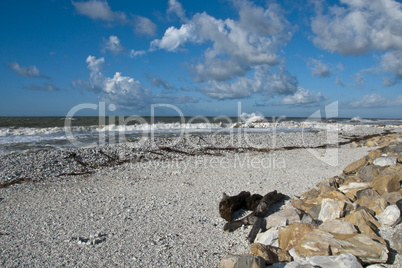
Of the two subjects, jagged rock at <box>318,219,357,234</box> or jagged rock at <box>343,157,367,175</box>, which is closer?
jagged rock at <box>318,219,357,234</box>

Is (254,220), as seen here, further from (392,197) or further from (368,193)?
(392,197)

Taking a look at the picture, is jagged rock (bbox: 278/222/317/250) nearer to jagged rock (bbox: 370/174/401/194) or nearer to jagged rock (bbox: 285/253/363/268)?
jagged rock (bbox: 285/253/363/268)

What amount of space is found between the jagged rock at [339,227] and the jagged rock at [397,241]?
0.39 metres

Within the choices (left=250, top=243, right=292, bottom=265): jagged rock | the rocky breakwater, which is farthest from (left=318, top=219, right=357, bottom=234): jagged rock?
(left=250, top=243, right=292, bottom=265): jagged rock

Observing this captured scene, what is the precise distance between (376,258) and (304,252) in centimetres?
69

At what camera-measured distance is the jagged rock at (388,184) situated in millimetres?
4273

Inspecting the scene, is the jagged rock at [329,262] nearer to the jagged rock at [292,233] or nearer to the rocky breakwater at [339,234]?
the rocky breakwater at [339,234]

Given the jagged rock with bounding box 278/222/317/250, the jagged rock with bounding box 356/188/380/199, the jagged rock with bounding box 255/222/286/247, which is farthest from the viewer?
the jagged rock with bounding box 356/188/380/199

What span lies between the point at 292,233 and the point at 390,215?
1.26 m

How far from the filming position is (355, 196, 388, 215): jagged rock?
370 cm

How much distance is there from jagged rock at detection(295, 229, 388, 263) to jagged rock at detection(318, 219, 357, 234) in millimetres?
87

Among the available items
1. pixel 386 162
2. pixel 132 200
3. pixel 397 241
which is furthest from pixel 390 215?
pixel 132 200

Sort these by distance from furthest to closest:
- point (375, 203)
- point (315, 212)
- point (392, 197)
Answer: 1. point (315, 212)
2. point (392, 197)
3. point (375, 203)

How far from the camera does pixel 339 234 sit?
10.7 feet
